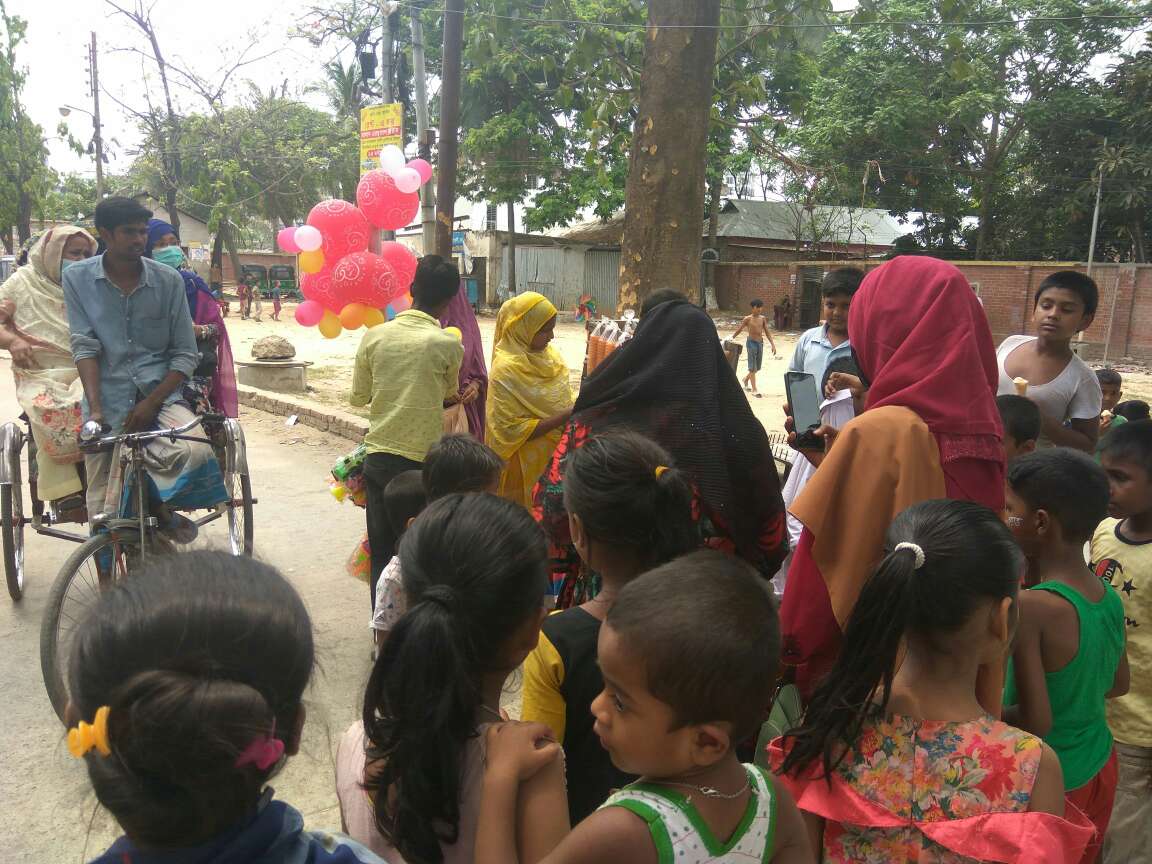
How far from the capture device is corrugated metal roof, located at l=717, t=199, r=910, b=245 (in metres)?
29.3

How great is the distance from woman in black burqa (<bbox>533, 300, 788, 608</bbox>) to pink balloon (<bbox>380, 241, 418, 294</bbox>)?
3.97 meters

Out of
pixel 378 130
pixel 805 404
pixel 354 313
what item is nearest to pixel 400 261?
pixel 354 313

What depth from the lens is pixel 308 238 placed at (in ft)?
19.5

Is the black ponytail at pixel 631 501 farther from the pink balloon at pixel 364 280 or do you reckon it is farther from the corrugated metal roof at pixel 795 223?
the corrugated metal roof at pixel 795 223

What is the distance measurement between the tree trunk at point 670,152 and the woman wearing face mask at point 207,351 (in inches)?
82.5

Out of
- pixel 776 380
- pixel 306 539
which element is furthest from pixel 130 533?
pixel 776 380

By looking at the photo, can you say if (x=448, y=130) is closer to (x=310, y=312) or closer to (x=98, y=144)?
(x=310, y=312)

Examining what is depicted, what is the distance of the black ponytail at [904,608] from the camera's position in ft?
5.09

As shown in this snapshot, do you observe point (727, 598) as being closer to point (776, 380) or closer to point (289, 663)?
point (289, 663)

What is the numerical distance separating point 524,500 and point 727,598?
2.87 meters

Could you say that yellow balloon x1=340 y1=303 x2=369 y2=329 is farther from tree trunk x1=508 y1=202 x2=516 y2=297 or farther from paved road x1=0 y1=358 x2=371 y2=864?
tree trunk x1=508 y1=202 x2=516 y2=297

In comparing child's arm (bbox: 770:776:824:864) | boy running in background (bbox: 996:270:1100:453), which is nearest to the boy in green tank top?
child's arm (bbox: 770:776:824:864)

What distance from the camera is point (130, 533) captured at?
141 inches

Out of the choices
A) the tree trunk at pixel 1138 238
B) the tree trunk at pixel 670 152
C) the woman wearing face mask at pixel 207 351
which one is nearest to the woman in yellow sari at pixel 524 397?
the tree trunk at pixel 670 152
